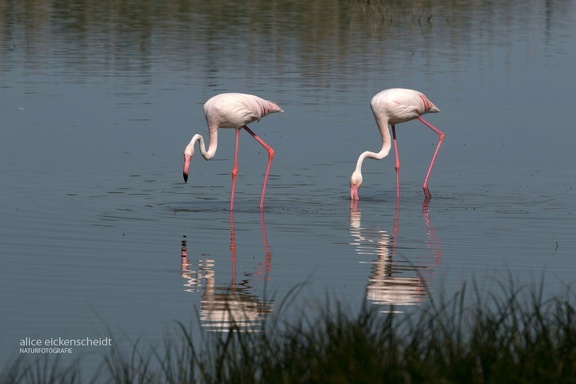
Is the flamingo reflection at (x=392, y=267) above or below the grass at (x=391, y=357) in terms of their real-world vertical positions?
below

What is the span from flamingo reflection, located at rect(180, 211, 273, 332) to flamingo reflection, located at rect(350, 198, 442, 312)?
74cm

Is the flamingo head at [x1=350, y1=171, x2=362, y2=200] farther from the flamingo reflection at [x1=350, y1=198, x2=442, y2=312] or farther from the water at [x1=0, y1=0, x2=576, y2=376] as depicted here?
the flamingo reflection at [x1=350, y1=198, x2=442, y2=312]

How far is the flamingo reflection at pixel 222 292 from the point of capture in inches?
316

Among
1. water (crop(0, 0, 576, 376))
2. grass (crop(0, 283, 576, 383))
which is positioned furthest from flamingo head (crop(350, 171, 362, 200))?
grass (crop(0, 283, 576, 383))

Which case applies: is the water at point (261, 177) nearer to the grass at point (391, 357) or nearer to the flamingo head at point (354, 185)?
the flamingo head at point (354, 185)

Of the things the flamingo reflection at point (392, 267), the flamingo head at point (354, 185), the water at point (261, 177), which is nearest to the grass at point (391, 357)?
the water at point (261, 177)

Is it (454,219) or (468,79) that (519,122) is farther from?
(454,219)

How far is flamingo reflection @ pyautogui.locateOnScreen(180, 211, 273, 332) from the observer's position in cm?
802

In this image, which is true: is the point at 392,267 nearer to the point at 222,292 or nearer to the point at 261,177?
the point at 222,292

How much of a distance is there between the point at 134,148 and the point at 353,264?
20.9ft

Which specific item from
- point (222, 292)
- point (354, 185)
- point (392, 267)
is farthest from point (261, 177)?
Answer: point (222, 292)

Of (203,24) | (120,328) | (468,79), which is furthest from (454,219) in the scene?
(203,24)

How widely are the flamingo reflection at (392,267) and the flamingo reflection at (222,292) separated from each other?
2.44 feet

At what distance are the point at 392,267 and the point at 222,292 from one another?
1465mm
